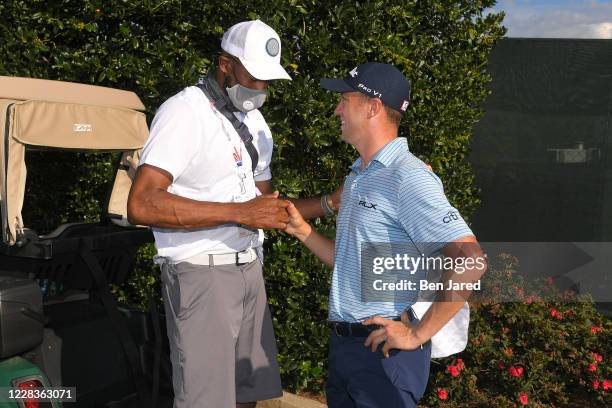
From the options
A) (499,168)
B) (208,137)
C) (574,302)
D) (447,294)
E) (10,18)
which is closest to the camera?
(447,294)

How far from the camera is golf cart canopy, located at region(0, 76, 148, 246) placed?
3373 mm

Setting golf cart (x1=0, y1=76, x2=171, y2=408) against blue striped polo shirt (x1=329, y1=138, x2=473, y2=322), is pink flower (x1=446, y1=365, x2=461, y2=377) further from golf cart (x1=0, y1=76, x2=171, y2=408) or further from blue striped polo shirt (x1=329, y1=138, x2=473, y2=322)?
blue striped polo shirt (x1=329, y1=138, x2=473, y2=322)

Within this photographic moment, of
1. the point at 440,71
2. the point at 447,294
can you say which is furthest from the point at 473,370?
the point at 447,294

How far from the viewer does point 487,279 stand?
6.39 m

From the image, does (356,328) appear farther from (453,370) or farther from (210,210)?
(453,370)

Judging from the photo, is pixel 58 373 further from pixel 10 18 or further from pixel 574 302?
pixel 574 302

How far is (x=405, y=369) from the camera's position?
291cm

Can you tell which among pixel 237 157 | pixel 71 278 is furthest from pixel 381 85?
pixel 71 278

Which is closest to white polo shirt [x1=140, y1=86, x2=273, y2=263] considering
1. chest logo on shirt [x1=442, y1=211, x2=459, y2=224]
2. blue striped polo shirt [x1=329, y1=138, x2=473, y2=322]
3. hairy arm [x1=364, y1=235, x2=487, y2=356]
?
blue striped polo shirt [x1=329, y1=138, x2=473, y2=322]

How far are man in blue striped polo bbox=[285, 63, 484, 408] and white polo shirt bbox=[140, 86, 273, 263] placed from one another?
59 cm

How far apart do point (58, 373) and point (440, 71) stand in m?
3.38

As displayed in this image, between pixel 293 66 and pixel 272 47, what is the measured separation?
4.36ft

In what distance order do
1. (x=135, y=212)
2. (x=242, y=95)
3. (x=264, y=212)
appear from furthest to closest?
1. (x=242, y=95)
2. (x=264, y=212)
3. (x=135, y=212)

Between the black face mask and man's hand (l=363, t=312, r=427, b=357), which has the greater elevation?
the black face mask
